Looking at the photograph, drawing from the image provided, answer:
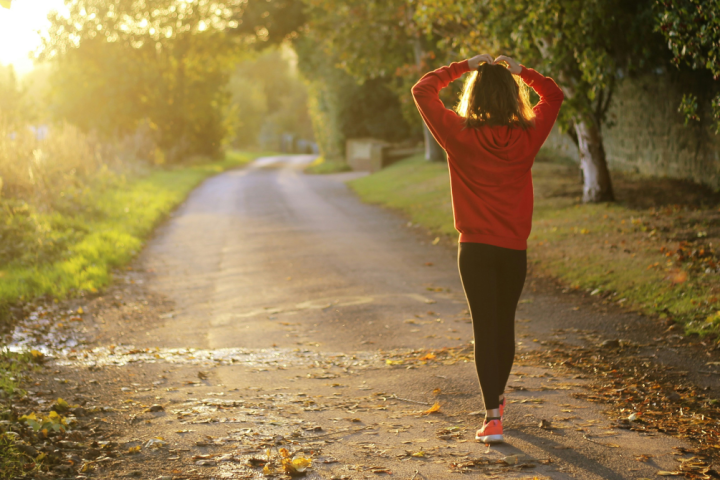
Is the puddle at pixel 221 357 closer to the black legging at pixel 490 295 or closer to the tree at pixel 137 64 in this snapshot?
the black legging at pixel 490 295

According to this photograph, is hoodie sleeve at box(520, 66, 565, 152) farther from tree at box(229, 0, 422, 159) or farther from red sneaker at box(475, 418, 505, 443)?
tree at box(229, 0, 422, 159)

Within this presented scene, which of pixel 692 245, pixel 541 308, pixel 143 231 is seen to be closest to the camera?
pixel 541 308

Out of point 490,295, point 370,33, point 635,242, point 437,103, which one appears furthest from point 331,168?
point 490,295

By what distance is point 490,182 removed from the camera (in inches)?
153

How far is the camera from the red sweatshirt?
3836mm

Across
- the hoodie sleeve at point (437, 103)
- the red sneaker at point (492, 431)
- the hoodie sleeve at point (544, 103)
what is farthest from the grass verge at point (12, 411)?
the hoodie sleeve at point (544, 103)

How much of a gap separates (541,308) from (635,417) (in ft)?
11.4

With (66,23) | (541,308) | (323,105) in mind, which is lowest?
(541,308)

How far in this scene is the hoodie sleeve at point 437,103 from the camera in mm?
3865

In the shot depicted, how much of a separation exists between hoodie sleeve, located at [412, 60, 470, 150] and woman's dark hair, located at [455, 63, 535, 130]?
0.32 ft

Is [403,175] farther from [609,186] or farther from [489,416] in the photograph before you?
[489,416]

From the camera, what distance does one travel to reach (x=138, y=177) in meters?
24.3

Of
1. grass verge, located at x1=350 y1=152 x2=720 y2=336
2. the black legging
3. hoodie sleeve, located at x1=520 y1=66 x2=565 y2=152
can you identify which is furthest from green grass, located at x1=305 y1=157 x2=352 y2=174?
the black legging

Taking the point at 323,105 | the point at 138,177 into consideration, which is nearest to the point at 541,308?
the point at 138,177
